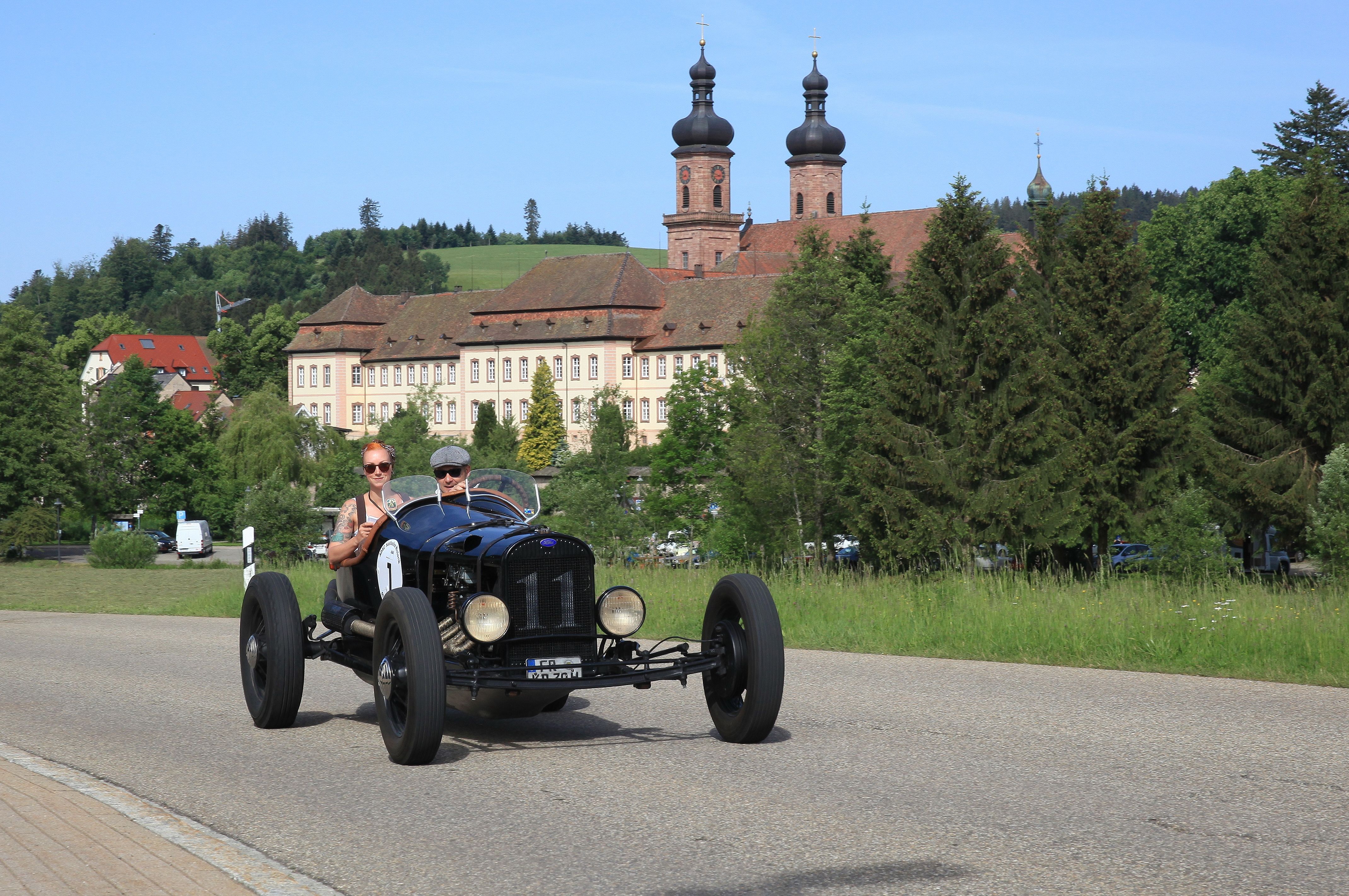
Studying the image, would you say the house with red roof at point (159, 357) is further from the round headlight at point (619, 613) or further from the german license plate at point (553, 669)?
the german license plate at point (553, 669)

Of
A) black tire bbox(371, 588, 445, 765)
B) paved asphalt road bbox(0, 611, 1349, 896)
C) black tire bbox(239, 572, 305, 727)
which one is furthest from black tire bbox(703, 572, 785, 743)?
black tire bbox(239, 572, 305, 727)

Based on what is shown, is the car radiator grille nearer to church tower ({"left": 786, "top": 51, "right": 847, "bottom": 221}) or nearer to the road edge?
the road edge

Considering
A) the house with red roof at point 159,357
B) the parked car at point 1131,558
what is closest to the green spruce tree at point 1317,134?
the parked car at point 1131,558

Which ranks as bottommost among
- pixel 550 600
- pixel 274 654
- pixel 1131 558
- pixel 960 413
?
pixel 1131 558

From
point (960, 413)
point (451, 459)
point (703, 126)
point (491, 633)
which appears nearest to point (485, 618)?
point (491, 633)

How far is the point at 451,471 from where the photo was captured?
10.7 m

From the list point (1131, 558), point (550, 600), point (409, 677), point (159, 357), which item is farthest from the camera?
point (159, 357)

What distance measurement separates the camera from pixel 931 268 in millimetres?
44469

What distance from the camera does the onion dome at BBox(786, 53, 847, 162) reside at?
149500mm

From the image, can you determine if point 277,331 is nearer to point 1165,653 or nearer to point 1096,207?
point 1096,207

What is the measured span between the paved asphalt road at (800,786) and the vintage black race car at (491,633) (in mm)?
321

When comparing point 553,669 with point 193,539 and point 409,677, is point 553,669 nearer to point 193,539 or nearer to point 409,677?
point 409,677

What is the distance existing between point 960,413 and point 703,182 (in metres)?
108

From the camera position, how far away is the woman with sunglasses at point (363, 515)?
1060cm
